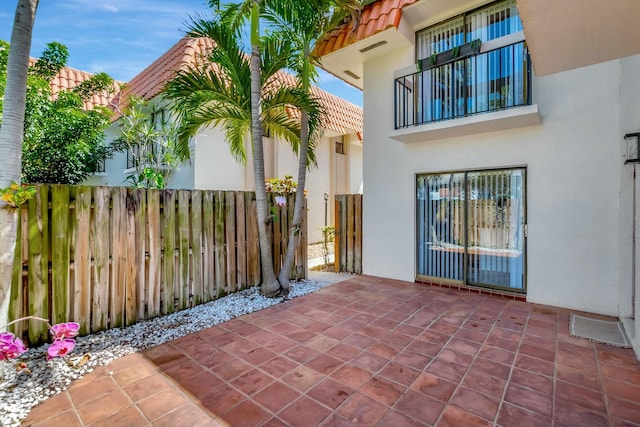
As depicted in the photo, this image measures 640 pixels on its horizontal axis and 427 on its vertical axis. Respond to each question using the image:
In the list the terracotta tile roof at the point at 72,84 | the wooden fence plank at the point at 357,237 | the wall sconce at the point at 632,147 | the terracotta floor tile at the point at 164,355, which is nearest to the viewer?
the terracotta floor tile at the point at 164,355

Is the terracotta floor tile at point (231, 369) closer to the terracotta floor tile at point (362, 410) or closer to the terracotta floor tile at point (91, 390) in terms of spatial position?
the terracotta floor tile at point (91, 390)

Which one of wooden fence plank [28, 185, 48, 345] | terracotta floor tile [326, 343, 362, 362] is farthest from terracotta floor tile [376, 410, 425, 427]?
wooden fence plank [28, 185, 48, 345]

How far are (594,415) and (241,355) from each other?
11.1ft

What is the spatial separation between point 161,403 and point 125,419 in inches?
10.9

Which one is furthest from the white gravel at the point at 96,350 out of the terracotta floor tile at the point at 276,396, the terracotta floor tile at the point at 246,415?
the terracotta floor tile at the point at 276,396

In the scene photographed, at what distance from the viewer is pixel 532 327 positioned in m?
4.29

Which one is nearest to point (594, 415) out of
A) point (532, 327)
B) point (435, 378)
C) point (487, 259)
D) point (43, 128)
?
point (435, 378)

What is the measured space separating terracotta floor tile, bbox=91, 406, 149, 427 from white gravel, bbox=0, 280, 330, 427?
0.67m

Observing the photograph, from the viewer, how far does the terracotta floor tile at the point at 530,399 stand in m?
2.55

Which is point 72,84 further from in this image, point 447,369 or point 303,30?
point 447,369

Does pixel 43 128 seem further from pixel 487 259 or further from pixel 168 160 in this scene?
pixel 487 259

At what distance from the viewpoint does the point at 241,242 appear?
229 inches

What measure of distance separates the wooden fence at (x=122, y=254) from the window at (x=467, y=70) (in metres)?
4.29

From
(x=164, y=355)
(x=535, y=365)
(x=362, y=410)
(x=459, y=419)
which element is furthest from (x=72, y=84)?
(x=535, y=365)
